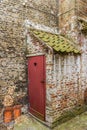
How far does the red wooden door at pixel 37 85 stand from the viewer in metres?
4.98

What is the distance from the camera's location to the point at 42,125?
16.1 ft

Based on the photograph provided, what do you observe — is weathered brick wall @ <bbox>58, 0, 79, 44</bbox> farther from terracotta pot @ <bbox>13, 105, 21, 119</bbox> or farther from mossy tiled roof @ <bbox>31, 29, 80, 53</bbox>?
terracotta pot @ <bbox>13, 105, 21, 119</bbox>

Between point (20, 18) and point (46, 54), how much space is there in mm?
1814

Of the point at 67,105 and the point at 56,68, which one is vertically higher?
the point at 56,68

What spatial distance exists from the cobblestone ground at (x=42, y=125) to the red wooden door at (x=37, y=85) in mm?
268

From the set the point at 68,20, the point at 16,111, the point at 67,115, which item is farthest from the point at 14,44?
the point at 67,115

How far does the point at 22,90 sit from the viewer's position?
5539mm

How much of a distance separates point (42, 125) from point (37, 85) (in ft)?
4.16

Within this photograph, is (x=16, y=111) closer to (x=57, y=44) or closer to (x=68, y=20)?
(x=57, y=44)

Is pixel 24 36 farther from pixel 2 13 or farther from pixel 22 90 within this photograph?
pixel 22 90

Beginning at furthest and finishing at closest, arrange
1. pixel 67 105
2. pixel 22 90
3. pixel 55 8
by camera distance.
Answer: pixel 55 8, pixel 22 90, pixel 67 105

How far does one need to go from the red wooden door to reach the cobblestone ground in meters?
0.27

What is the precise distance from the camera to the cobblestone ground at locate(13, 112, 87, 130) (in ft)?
15.4

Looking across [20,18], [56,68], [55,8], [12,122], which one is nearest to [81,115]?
[56,68]
